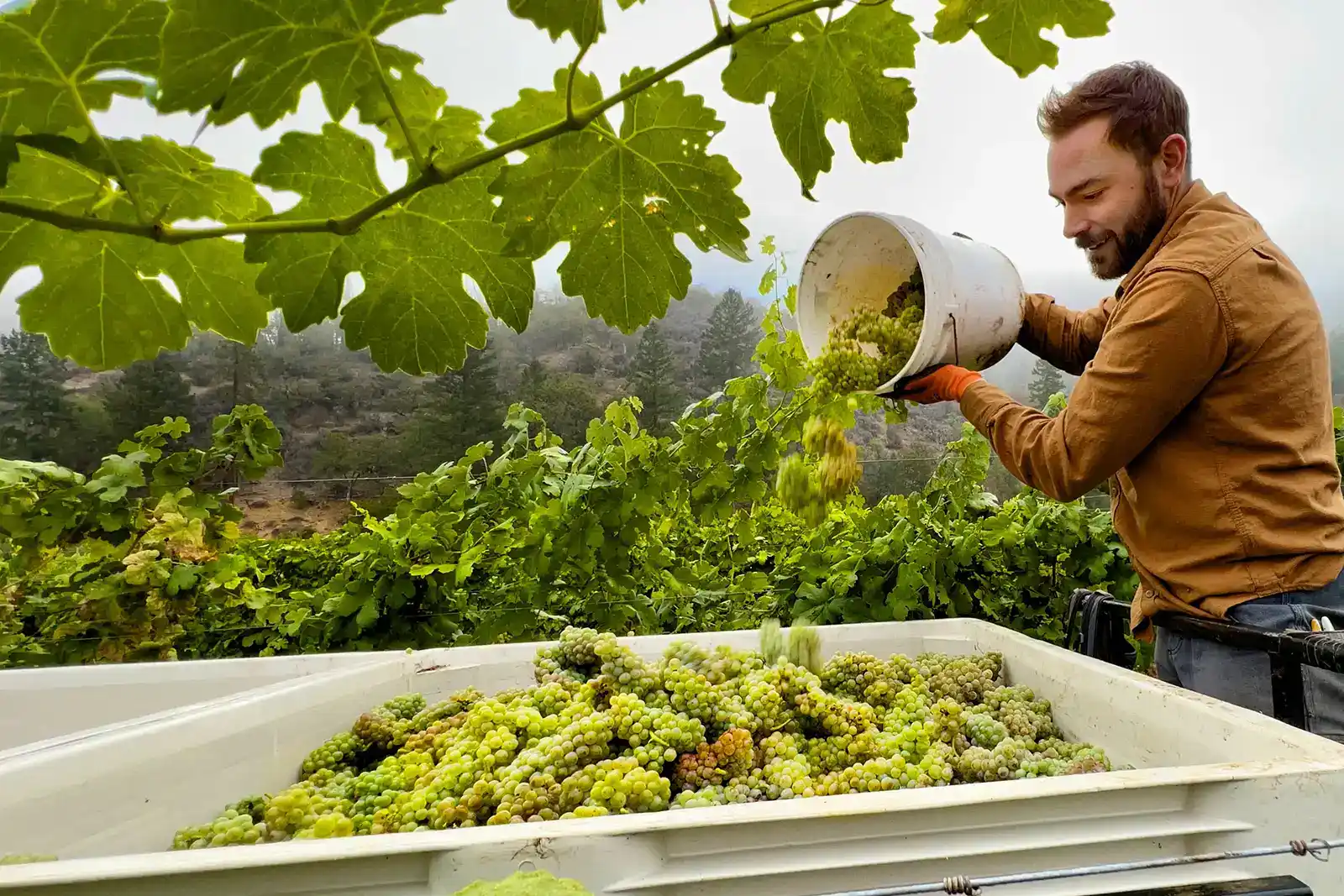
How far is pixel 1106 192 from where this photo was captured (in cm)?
156

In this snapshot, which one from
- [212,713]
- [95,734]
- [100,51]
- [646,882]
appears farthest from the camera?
[212,713]

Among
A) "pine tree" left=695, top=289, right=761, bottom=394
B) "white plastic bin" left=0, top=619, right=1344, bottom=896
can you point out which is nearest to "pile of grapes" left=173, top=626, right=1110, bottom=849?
"white plastic bin" left=0, top=619, right=1344, bottom=896

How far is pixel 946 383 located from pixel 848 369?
20 cm

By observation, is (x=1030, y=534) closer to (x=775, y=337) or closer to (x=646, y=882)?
(x=775, y=337)

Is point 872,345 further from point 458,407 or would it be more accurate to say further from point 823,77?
point 458,407

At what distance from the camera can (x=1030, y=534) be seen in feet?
9.00

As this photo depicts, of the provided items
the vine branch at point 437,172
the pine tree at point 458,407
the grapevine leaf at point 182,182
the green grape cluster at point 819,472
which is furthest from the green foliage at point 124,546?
the pine tree at point 458,407

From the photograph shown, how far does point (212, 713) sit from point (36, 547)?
1.73 meters

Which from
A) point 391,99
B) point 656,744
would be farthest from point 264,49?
point 656,744

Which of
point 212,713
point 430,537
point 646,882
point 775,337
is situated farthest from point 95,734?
point 775,337

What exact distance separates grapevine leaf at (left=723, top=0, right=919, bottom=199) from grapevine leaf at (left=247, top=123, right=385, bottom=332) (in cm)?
29

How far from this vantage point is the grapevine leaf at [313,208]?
57 centimetres

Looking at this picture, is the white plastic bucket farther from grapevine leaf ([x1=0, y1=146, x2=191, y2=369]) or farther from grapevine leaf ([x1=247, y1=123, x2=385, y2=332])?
grapevine leaf ([x1=0, y1=146, x2=191, y2=369])

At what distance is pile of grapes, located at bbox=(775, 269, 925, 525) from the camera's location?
168 cm
